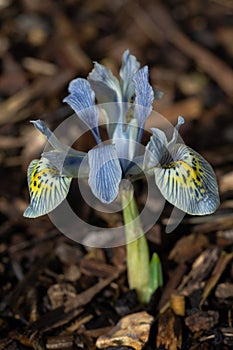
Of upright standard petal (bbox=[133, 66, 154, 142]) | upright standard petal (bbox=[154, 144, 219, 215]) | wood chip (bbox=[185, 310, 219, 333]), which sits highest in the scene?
upright standard petal (bbox=[133, 66, 154, 142])

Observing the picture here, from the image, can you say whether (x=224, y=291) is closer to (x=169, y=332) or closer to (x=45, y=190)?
(x=169, y=332)

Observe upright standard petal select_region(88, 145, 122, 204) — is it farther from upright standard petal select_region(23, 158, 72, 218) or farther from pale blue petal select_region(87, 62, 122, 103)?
pale blue petal select_region(87, 62, 122, 103)

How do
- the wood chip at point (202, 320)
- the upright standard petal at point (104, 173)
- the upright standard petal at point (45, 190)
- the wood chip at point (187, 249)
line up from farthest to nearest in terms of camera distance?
the wood chip at point (187, 249) → the wood chip at point (202, 320) → the upright standard petal at point (45, 190) → the upright standard petal at point (104, 173)

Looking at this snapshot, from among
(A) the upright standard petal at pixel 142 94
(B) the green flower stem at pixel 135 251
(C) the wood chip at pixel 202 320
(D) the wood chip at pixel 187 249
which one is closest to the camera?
(A) the upright standard petal at pixel 142 94

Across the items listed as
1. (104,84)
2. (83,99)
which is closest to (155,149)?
(83,99)

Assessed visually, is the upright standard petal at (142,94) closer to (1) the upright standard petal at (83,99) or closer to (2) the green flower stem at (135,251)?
(1) the upright standard petal at (83,99)

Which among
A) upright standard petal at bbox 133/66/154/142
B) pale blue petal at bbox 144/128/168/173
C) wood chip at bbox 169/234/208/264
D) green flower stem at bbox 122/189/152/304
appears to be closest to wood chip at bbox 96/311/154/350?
green flower stem at bbox 122/189/152/304

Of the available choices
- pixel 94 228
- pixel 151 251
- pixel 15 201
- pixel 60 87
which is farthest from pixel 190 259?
pixel 60 87

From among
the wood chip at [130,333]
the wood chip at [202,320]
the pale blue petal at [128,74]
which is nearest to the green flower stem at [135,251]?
the wood chip at [130,333]
